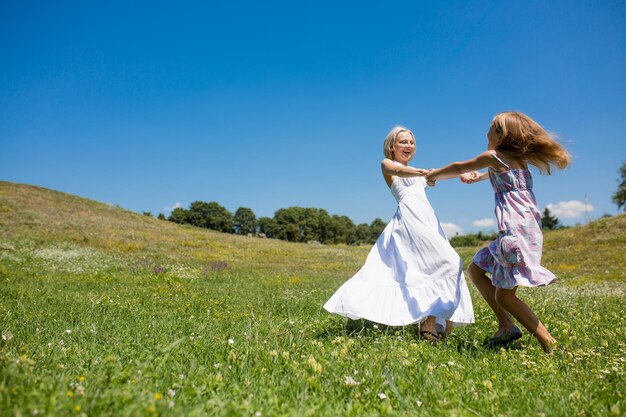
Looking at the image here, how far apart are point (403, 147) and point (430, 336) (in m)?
2.95

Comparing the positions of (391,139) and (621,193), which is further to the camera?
(621,193)

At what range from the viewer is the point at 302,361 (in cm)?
391

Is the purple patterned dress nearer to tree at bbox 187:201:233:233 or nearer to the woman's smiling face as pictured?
the woman's smiling face

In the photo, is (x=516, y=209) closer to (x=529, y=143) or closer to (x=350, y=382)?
(x=529, y=143)

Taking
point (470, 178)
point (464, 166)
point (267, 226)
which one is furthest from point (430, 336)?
point (267, 226)

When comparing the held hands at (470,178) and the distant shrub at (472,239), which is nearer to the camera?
the held hands at (470,178)

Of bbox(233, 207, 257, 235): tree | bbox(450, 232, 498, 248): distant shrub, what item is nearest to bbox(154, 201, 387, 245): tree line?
bbox(233, 207, 257, 235): tree

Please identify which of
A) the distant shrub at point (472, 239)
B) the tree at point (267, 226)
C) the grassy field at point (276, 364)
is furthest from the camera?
the tree at point (267, 226)

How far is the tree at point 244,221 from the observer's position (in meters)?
142

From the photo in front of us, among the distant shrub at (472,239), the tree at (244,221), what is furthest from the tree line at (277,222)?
the distant shrub at (472,239)

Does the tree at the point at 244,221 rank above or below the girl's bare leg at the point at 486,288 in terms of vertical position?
above

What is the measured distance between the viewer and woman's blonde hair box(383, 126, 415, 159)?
266 inches

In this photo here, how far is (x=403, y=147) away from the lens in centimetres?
665

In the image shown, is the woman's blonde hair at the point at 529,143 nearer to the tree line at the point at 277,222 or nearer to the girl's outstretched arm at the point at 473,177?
the girl's outstretched arm at the point at 473,177
